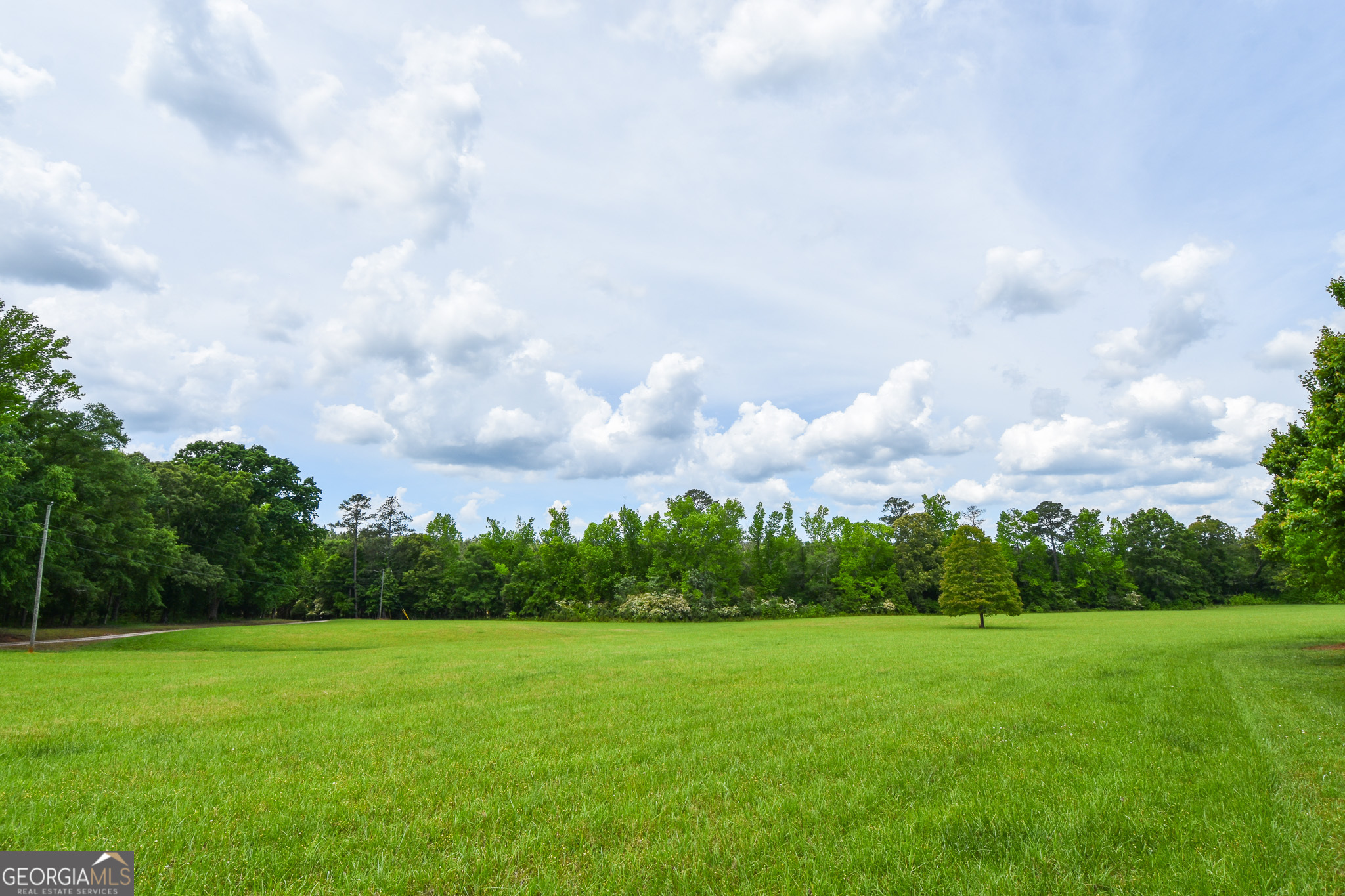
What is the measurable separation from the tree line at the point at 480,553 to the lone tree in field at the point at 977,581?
0.55 meters

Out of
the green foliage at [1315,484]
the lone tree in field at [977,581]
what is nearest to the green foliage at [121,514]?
the green foliage at [1315,484]

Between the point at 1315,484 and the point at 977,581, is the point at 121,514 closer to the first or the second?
the point at 1315,484

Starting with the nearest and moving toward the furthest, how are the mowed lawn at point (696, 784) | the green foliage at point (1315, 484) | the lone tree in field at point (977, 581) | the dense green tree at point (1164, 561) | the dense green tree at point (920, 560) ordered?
the mowed lawn at point (696, 784)
the green foliage at point (1315, 484)
the lone tree in field at point (977, 581)
the dense green tree at point (920, 560)
the dense green tree at point (1164, 561)

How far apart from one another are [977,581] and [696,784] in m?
47.8

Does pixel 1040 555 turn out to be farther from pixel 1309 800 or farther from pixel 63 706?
pixel 63 706

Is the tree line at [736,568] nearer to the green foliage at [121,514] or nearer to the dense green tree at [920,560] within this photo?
the dense green tree at [920,560]

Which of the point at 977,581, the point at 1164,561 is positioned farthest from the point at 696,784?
the point at 1164,561

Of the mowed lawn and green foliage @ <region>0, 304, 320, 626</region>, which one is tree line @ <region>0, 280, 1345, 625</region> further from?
the mowed lawn

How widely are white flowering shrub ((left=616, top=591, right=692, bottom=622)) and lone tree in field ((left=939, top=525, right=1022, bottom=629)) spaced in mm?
29551

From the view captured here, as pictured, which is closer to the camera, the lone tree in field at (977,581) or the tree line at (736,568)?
the lone tree in field at (977,581)

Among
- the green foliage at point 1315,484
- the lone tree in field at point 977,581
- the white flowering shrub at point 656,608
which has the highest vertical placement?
the green foliage at point 1315,484

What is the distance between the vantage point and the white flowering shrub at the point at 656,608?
68.9 m

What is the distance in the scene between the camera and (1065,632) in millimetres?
37156

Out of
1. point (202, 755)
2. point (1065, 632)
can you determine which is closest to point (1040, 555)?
point (1065, 632)
